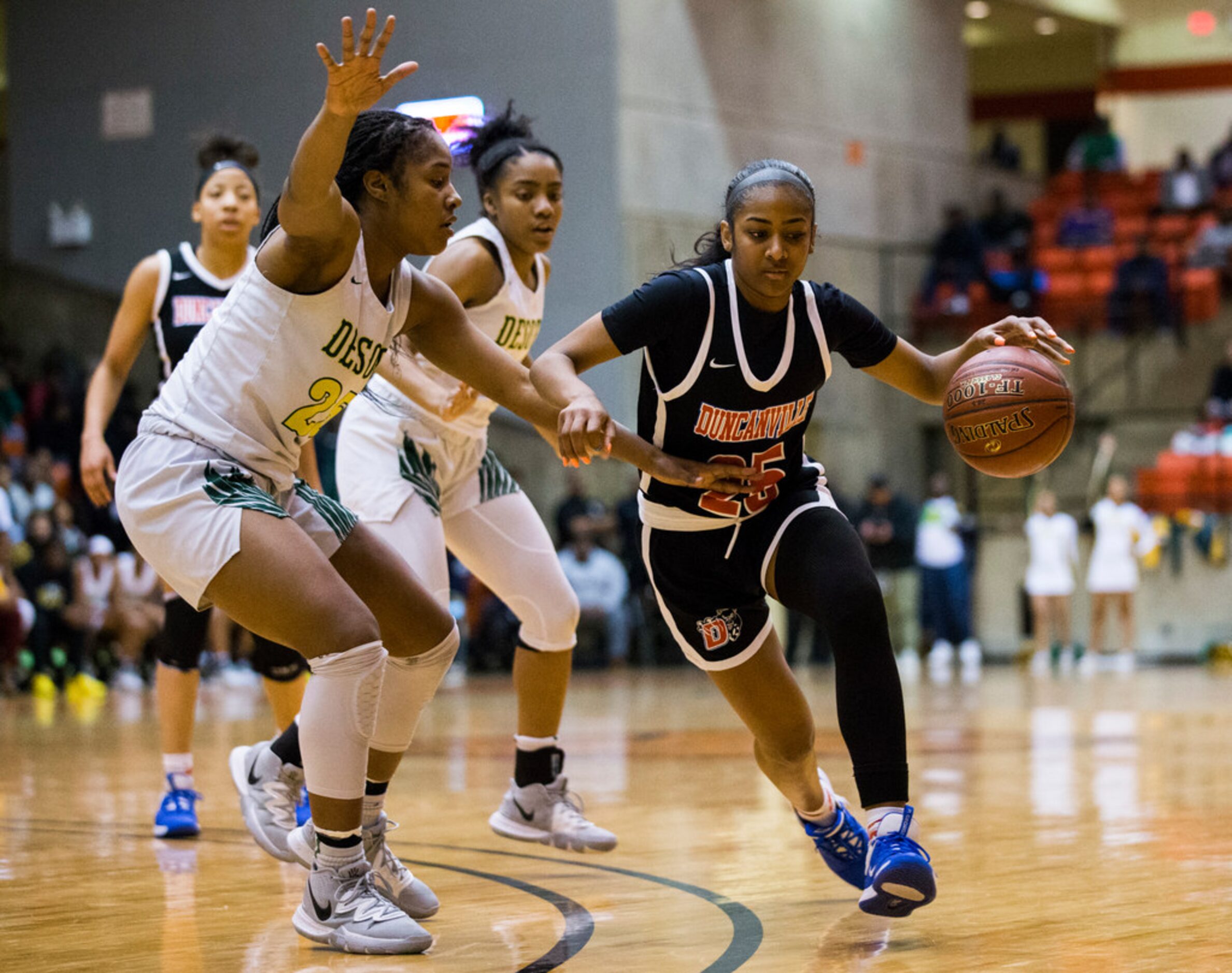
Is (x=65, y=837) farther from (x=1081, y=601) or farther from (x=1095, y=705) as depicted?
(x=1081, y=601)

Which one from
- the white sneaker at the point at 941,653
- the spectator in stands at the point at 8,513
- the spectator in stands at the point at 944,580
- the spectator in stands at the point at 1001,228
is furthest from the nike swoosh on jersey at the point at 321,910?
the spectator in stands at the point at 1001,228

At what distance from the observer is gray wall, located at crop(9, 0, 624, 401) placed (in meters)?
15.0

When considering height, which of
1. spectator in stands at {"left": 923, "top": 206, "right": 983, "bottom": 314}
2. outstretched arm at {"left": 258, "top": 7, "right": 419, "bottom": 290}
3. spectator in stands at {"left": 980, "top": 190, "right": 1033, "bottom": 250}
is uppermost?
spectator in stands at {"left": 980, "top": 190, "right": 1033, "bottom": 250}

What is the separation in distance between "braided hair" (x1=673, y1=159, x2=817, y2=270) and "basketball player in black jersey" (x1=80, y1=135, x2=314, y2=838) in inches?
71.5

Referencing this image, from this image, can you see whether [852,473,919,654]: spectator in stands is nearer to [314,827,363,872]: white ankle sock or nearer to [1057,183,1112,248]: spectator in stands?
[1057,183,1112,248]: spectator in stands

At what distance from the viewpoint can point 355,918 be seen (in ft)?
11.1

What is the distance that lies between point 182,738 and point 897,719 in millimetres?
2551

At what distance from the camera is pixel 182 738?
16.6ft

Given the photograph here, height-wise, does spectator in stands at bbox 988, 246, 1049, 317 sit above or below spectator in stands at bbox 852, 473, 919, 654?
above

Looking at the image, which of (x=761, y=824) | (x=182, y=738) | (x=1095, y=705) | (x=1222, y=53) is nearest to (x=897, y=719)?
(x=761, y=824)

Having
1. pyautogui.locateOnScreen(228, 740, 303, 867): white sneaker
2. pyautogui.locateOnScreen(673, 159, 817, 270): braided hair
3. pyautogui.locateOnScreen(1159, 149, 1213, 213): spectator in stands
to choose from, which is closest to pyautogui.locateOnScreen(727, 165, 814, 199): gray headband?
pyautogui.locateOnScreen(673, 159, 817, 270): braided hair

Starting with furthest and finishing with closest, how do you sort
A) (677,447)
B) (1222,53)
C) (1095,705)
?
(1222,53)
(1095,705)
(677,447)

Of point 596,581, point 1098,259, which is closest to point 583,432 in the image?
point 596,581

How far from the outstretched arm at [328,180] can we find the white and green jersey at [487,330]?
1228mm
